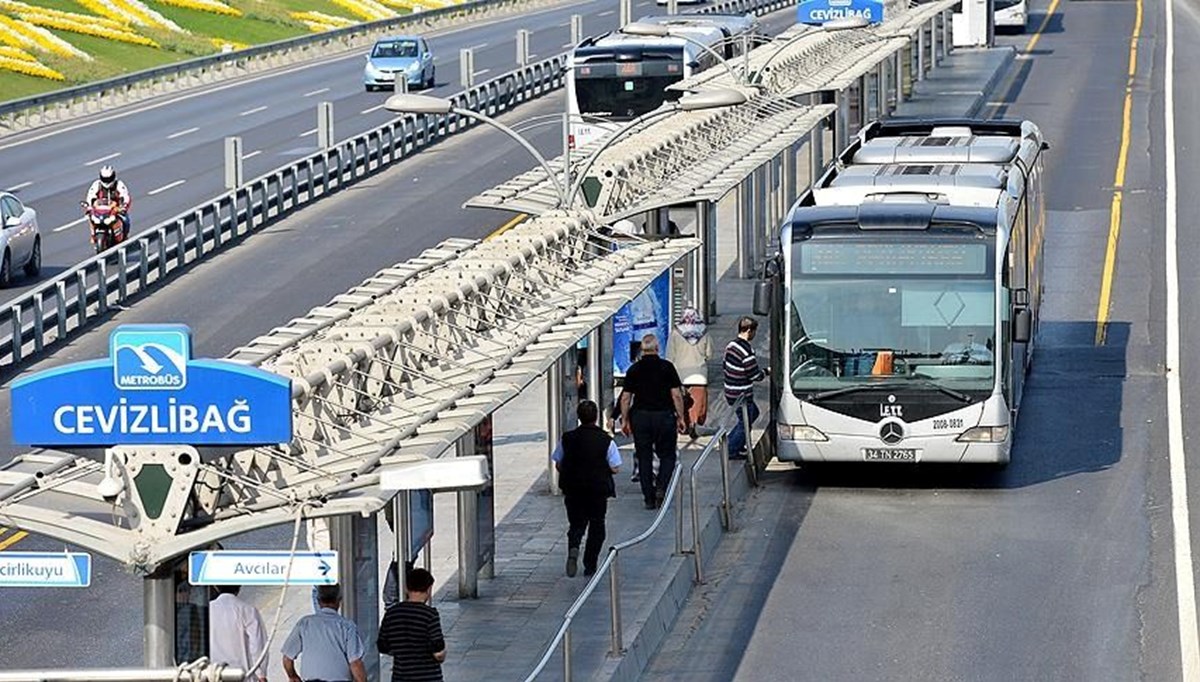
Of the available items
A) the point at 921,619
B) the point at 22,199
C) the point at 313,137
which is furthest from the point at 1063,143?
the point at 921,619

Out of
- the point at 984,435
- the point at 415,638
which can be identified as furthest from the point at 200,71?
the point at 415,638

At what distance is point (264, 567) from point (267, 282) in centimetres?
2724

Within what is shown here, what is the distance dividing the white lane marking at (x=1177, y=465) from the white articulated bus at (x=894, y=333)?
6.45 feet

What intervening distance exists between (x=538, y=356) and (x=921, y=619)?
4.62m

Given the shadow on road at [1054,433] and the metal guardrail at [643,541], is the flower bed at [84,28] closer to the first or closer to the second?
the shadow on road at [1054,433]

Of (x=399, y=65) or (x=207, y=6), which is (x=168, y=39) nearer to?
(x=207, y=6)

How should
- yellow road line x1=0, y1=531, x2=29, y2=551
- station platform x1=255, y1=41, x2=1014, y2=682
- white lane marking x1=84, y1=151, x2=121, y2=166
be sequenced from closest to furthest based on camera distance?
station platform x1=255, y1=41, x2=1014, y2=682 → yellow road line x1=0, y1=531, x2=29, y2=551 → white lane marking x1=84, y1=151, x2=121, y2=166

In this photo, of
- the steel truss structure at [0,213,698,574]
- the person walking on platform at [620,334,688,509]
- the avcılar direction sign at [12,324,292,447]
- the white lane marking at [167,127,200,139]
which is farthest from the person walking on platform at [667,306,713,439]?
the white lane marking at [167,127,200,139]

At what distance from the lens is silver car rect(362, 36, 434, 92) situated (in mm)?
67562

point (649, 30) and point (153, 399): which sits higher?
point (153, 399)

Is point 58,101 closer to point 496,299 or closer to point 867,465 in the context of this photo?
point 867,465

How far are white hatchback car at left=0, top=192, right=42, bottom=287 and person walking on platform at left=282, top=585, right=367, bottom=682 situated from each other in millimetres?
24160

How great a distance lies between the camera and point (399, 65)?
67.8m

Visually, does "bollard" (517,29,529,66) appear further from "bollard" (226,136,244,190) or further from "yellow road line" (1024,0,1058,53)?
"bollard" (226,136,244,190)
